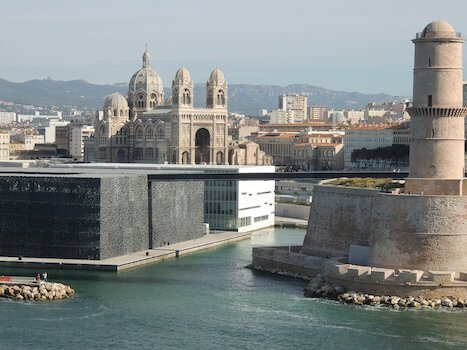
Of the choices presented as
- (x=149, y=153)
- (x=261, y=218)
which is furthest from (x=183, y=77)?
(x=261, y=218)

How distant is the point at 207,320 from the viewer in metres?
38.1

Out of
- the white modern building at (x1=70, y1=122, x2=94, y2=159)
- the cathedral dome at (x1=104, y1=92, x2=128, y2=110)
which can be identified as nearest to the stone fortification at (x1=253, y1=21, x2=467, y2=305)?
the cathedral dome at (x1=104, y1=92, x2=128, y2=110)

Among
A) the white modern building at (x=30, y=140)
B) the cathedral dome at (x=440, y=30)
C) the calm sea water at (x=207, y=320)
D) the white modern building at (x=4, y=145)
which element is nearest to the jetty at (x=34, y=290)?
the calm sea water at (x=207, y=320)

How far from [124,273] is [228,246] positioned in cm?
1235

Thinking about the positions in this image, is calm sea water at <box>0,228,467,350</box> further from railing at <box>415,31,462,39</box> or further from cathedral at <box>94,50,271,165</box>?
cathedral at <box>94,50,271,165</box>

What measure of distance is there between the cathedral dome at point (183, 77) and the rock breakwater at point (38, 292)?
63.9m

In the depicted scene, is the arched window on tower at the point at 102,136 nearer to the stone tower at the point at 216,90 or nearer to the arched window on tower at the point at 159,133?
the arched window on tower at the point at 159,133

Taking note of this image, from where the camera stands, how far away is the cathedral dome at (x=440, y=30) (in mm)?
43438

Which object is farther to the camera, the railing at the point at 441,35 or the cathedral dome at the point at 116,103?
the cathedral dome at the point at 116,103

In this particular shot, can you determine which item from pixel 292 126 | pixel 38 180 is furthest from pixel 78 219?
pixel 292 126

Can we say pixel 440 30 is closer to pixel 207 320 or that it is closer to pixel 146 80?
pixel 207 320

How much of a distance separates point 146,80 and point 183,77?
696cm

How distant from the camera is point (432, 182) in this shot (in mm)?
44094

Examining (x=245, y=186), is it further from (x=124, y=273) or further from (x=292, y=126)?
(x=292, y=126)
